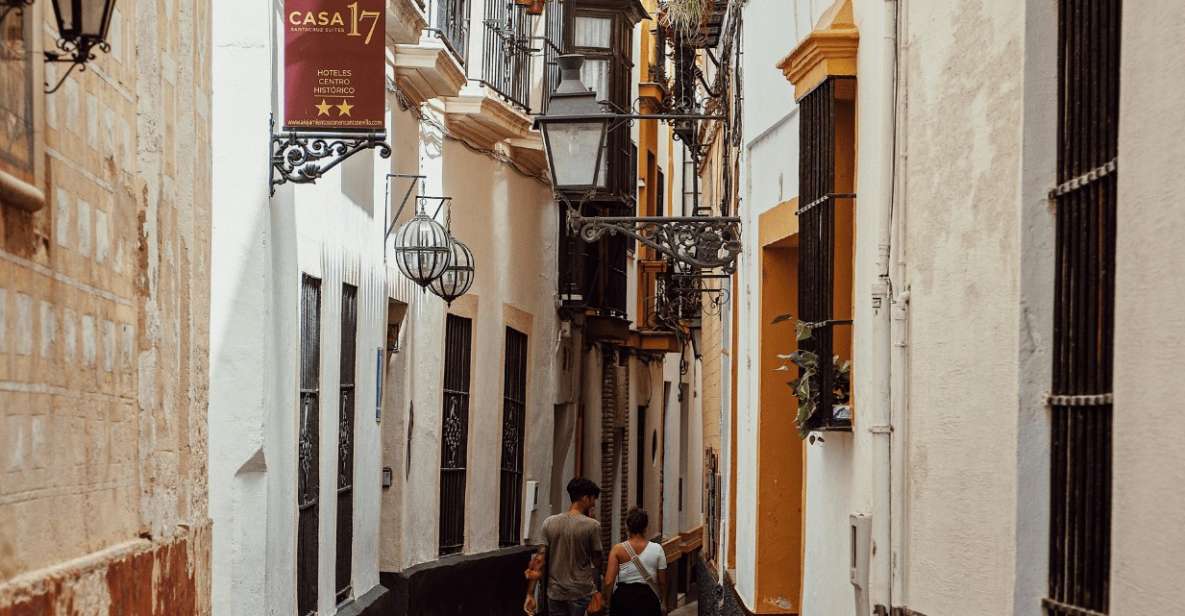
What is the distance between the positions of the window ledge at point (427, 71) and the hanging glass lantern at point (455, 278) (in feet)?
4.04

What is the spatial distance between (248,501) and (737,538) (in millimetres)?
3528

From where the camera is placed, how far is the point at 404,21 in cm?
1259

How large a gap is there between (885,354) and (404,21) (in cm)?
683

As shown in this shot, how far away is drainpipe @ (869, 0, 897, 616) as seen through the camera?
21.6 ft

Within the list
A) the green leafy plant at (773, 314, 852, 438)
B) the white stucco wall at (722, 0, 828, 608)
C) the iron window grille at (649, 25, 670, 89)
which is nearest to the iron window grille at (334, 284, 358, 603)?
the white stucco wall at (722, 0, 828, 608)

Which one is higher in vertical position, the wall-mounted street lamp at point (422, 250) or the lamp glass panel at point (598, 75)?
the lamp glass panel at point (598, 75)

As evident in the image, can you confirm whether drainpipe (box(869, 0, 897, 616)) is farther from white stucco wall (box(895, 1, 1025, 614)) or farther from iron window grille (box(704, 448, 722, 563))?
iron window grille (box(704, 448, 722, 563))

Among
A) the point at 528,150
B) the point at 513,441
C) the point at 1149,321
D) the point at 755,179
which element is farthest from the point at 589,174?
the point at 513,441

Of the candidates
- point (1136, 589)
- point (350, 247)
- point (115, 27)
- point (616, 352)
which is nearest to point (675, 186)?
point (616, 352)

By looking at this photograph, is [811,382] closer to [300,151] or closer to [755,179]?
[755,179]

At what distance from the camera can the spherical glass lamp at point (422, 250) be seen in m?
13.8

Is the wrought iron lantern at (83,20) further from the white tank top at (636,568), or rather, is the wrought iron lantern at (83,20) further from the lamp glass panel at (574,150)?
the white tank top at (636,568)

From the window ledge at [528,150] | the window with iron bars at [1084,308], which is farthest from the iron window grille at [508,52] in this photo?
the window with iron bars at [1084,308]

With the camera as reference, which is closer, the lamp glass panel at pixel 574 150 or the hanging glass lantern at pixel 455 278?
the lamp glass panel at pixel 574 150
